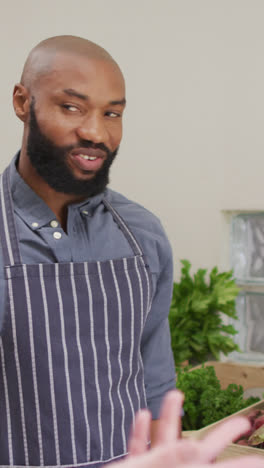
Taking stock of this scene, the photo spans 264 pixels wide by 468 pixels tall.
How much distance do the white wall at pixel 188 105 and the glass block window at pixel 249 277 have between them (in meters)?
0.09

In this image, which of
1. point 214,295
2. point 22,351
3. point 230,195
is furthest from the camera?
point 230,195

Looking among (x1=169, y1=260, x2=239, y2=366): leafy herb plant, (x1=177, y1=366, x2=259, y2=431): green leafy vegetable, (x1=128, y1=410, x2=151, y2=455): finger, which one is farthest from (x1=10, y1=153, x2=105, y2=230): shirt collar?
(x1=169, y1=260, x2=239, y2=366): leafy herb plant

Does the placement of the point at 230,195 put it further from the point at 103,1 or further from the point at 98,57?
the point at 98,57

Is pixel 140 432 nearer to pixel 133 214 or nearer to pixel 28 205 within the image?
pixel 28 205

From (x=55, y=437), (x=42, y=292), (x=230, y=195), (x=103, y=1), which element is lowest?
(x=55, y=437)

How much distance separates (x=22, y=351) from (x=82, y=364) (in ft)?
0.40

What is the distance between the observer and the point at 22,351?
106cm

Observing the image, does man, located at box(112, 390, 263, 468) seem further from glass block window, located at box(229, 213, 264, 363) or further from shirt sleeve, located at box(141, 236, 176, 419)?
glass block window, located at box(229, 213, 264, 363)

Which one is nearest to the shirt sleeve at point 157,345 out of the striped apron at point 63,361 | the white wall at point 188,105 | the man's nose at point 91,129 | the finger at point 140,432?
the striped apron at point 63,361

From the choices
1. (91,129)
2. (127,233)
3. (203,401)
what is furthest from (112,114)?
(203,401)

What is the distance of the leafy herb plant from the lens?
2.50 metres

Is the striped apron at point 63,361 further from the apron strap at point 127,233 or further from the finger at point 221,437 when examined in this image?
the finger at point 221,437

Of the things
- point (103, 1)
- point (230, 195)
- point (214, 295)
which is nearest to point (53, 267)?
point (214, 295)

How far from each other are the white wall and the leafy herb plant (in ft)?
0.55
